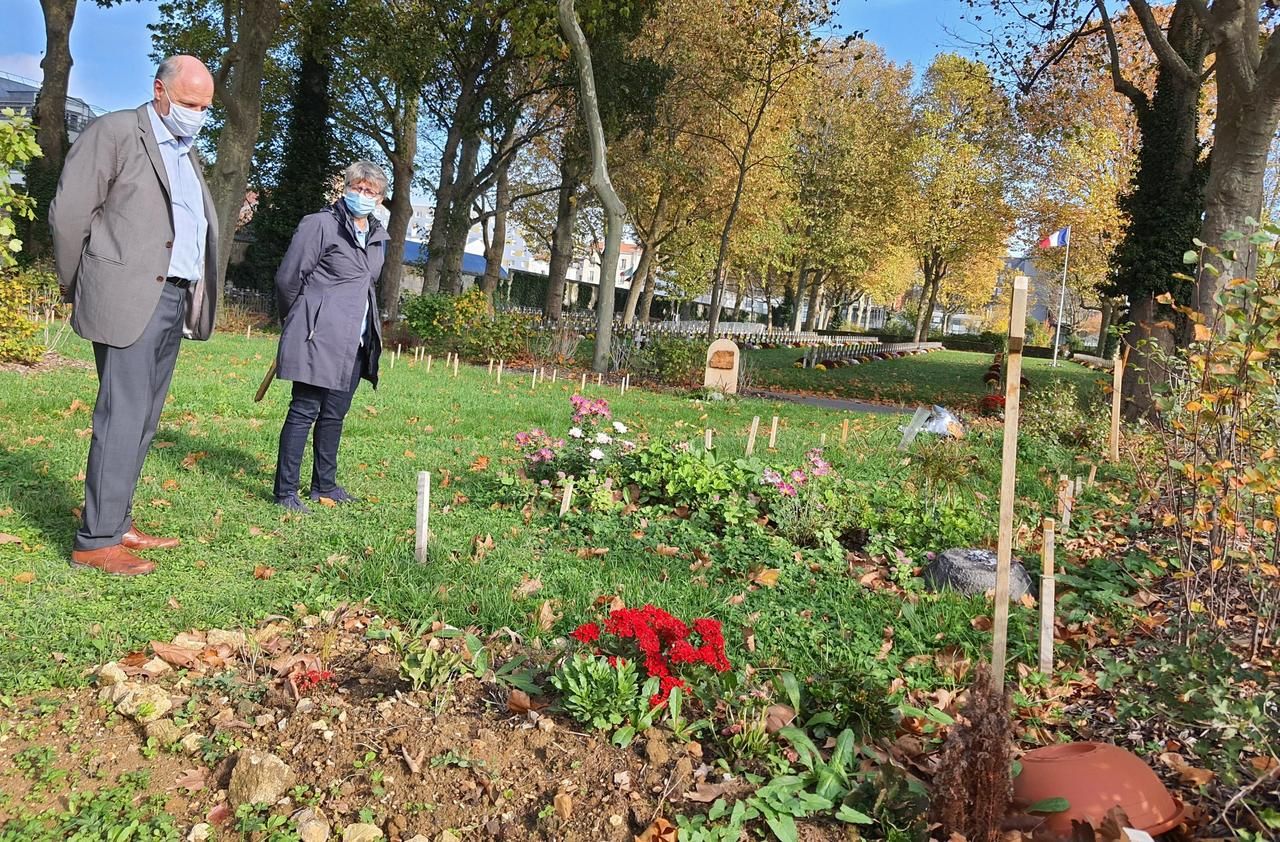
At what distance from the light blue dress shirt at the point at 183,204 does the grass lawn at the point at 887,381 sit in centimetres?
1365

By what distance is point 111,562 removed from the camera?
12.2ft

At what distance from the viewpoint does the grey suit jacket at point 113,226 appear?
135 inches

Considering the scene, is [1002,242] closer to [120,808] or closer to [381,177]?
[381,177]

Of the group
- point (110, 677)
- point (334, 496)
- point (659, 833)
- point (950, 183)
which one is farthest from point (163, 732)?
point (950, 183)

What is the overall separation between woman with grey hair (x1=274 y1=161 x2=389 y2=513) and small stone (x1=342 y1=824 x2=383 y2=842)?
2.96m

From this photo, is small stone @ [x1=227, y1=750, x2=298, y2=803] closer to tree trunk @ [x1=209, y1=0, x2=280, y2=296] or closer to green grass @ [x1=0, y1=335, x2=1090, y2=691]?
green grass @ [x1=0, y1=335, x2=1090, y2=691]

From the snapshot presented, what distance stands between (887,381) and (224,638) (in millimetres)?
21029

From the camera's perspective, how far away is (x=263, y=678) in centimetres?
296

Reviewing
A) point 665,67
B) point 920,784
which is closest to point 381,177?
point 920,784

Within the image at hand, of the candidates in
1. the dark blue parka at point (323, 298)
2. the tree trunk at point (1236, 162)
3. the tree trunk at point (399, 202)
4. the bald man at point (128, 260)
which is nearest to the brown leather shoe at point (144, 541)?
the bald man at point (128, 260)

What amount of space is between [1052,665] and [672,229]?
31.4 meters

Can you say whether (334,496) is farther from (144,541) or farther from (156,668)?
(156,668)

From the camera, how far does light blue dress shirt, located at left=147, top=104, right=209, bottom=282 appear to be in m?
3.65

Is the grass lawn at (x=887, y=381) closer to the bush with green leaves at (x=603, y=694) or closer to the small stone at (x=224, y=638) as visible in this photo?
the bush with green leaves at (x=603, y=694)
